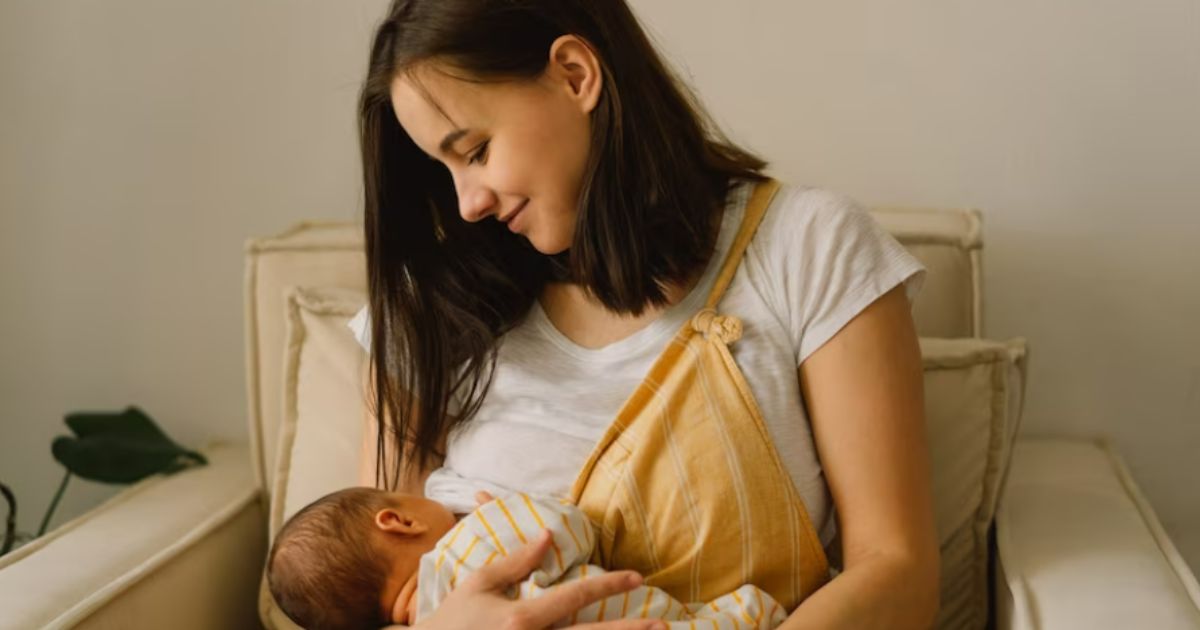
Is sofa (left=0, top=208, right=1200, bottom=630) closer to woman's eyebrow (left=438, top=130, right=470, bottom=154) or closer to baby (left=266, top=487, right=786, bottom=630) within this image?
baby (left=266, top=487, right=786, bottom=630)

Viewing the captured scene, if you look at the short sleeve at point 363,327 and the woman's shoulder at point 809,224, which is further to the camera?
the short sleeve at point 363,327

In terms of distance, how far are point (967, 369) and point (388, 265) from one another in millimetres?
661

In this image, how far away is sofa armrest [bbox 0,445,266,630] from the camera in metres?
1.33

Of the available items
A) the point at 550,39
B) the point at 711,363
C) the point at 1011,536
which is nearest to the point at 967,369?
the point at 1011,536

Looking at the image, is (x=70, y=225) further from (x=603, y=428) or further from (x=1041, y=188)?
(x=1041, y=188)

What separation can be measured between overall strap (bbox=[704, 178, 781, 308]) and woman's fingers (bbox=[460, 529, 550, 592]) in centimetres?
30

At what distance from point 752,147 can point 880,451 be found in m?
0.70

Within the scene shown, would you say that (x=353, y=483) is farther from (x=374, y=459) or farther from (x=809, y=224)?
(x=809, y=224)

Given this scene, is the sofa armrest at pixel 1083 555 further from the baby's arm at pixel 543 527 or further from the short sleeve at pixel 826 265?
the baby's arm at pixel 543 527

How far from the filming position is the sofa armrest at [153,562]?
1330 millimetres

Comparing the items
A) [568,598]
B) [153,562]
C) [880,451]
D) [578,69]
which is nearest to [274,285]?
[153,562]

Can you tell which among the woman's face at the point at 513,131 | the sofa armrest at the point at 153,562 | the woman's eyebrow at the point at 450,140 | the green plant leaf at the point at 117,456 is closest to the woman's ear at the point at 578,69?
the woman's face at the point at 513,131

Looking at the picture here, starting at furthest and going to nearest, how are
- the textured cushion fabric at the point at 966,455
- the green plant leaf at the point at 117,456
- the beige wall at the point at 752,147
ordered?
the green plant leaf at the point at 117,456
the beige wall at the point at 752,147
the textured cushion fabric at the point at 966,455

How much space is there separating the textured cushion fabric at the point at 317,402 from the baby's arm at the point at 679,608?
0.49m
